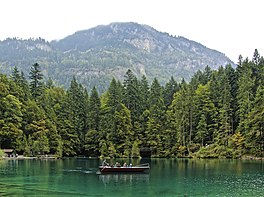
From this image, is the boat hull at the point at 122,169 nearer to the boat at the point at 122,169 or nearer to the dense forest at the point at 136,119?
the boat at the point at 122,169

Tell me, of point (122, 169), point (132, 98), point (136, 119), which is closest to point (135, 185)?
point (122, 169)

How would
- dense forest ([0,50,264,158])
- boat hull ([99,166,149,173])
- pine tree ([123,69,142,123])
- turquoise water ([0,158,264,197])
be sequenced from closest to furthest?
turquoise water ([0,158,264,197]), boat hull ([99,166,149,173]), dense forest ([0,50,264,158]), pine tree ([123,69,142,123])

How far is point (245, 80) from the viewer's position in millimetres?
87625

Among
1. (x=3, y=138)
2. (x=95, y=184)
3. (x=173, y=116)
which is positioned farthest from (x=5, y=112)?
(x=95, y=184)

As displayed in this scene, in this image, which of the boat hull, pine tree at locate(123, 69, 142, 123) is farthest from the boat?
pine tree at locate(123, 69, 142, 123)

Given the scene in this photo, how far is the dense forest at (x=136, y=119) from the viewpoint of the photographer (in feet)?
283

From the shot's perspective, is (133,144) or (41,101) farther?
(41,101)

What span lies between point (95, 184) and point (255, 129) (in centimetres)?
4834

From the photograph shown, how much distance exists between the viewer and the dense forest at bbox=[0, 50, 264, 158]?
8638 cm

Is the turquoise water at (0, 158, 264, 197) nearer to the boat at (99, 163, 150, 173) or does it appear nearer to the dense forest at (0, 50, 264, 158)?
the boat at (99, 163, 150, 173)

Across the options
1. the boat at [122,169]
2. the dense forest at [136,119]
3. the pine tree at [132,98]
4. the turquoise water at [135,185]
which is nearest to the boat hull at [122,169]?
the boat at [122,169]

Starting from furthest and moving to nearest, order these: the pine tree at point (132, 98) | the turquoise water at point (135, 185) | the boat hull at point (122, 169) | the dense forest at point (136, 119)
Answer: the pine tree at point (132, 98) → the dense forest at point (136, 119) → the boat hull at point (122, 169) → the turquoise water at point (135, 185)

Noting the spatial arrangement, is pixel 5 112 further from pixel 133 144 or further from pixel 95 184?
pixel 95 184

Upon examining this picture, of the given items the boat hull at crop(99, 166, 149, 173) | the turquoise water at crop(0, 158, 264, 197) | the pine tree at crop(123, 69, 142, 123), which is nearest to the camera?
the turquoise water at crop(0, 158, 264, 197)
